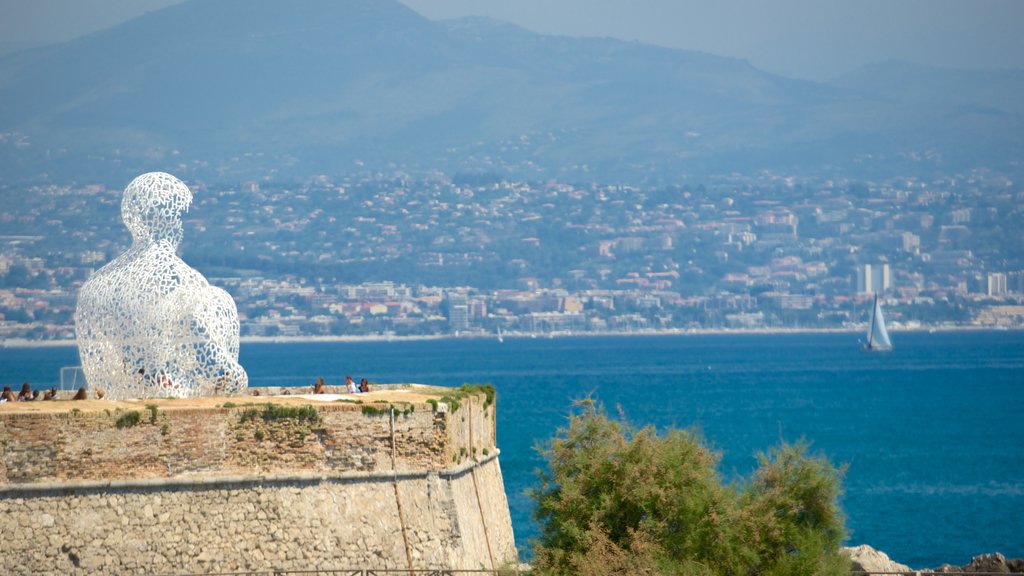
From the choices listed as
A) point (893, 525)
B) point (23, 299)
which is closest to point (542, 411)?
point (893, 525)

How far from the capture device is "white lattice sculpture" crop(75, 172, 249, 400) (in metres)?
23.9

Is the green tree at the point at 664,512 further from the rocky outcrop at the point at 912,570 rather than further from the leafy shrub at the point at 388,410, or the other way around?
the rocky outcrop at the point at 912,570

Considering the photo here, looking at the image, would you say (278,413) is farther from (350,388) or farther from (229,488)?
(350,388)

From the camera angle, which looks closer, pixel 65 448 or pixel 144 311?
pixel 65 448

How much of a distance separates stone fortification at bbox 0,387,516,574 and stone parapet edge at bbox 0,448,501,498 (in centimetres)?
2

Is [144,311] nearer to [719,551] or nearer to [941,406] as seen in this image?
[719,551]

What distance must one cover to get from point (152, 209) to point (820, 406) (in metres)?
80.8

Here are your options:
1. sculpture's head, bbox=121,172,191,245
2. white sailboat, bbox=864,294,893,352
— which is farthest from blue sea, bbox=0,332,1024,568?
sculpture's head, bbox=121,172,191,245

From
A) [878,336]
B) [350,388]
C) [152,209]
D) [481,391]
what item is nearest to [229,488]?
[481,391]

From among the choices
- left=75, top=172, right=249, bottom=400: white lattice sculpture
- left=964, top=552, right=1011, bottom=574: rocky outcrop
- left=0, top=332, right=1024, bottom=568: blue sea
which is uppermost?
Result: left=75, top=172, right=249, bottom=400: white lattice sculpture

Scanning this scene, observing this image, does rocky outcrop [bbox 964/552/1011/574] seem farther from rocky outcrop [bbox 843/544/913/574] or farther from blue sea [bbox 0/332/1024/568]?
blue sea [bbox 0/332/1024/568]

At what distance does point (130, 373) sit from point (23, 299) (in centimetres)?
17464

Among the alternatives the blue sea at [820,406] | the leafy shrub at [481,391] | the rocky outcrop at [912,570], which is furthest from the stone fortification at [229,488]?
the rocky outcrop at [912,570]

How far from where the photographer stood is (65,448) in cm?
1969
